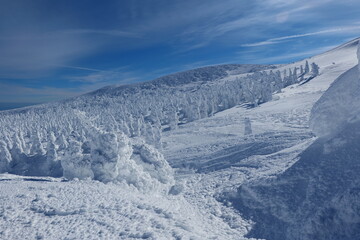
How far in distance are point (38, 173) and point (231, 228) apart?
105 ft

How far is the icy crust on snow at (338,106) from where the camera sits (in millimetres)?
17680

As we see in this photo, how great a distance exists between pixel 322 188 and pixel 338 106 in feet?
23.4

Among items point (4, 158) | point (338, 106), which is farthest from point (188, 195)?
point (4, 158)

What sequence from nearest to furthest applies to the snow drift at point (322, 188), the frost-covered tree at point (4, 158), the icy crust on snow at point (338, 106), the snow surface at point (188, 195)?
the snow drift at point (322, 188) → the snow surface at point (188, 195) → the icy crust on snow at point (338, 106) → the frost-covered tree at point (4, 158)

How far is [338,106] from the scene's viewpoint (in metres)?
Answer: 18.3

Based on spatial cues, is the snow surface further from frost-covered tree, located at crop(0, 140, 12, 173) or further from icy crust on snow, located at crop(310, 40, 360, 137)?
frost-covered tree, located at crop(0, 140, 12, 173)

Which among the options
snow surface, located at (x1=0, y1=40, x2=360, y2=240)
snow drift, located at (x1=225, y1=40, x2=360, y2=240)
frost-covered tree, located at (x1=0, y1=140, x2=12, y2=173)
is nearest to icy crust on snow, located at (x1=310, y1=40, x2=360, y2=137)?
snow drift, located at (x1=225, y1=40, x2=360, y2=240)

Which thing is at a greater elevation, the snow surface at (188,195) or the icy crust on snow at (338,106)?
the icy crust on snow at (338,106)

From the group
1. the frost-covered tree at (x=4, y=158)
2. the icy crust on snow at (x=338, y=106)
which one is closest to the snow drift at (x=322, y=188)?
the icy crust on snow at (x=338, y=106)

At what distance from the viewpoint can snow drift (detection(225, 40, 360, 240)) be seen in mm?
11492

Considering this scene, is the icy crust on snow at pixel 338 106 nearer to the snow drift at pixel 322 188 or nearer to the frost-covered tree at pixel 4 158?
the snow drift at pixel 322 188

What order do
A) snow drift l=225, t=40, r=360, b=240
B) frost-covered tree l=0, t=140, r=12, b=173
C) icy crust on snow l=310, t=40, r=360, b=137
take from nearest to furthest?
1. snow drift l=225, t=40, r=360, b=240
2. icy crust on snow l=310, t=40, r=360, b=137
3. frost-covered tree l=0, t=140, r=12, b=173

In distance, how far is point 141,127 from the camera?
234 ft

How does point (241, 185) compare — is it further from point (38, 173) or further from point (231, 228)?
point (38, 173)
